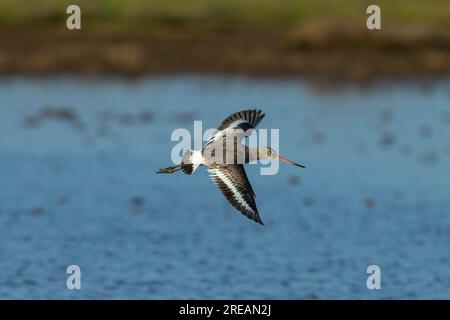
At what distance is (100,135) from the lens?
24.5 meters

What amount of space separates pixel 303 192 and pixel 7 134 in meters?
6.95

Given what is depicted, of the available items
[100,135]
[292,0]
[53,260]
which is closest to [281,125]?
[100,135]

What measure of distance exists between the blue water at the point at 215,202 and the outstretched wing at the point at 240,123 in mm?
4421

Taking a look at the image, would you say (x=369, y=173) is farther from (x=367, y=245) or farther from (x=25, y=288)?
(x=25, y=288)

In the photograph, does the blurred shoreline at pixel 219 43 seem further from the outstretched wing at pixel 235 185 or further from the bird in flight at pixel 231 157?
the outstretched wing at pixel 235 185

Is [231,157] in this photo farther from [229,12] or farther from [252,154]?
[229,12]

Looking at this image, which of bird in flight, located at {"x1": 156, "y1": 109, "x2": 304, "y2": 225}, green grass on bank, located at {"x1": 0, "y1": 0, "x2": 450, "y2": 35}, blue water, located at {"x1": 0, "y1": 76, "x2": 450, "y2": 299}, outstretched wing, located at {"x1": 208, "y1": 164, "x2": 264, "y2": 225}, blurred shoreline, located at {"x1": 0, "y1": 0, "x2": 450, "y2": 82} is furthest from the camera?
green grass on bank, located at {"x1": 0, "y1": 0, "x2": 450, "y2": 35}

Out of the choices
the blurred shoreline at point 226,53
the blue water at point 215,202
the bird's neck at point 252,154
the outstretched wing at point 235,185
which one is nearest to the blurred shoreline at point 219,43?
the blurred shoreline at point 226,53

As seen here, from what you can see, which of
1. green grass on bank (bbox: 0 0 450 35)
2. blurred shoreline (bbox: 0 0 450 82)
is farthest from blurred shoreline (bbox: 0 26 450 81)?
green grass on bank (bbox: 0 0 450 35)

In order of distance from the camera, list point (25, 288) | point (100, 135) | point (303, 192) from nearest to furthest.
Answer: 1. point (25, 288)
2. point (303, 192)
3. point (100, 135)

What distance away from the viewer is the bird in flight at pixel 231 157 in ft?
36.1

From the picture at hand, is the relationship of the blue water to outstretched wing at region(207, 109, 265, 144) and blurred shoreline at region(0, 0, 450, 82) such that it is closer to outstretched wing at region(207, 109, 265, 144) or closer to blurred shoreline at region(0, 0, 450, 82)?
blurred shoreline at region(0, 0, 450, 82)

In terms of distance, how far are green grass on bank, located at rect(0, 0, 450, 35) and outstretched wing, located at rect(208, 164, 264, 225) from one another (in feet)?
77.4

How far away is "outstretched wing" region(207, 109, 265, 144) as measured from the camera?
36.5 ft
